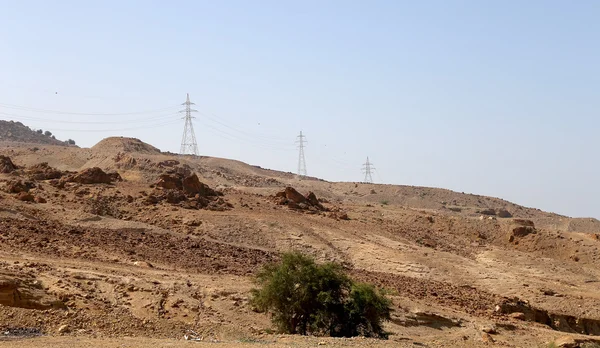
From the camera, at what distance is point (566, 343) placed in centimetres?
2231

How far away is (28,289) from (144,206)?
17.1 meters

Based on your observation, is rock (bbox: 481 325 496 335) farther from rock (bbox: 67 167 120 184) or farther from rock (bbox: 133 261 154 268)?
rock (bbox: 67 167 120 184)

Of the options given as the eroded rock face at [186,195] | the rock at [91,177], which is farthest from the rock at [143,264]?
the rock at [91,177]

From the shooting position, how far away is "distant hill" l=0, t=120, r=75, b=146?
97931mm

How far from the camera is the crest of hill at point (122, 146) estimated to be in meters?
60.9

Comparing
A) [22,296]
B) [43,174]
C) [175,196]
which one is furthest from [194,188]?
[22,296]

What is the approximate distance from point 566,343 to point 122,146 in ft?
151

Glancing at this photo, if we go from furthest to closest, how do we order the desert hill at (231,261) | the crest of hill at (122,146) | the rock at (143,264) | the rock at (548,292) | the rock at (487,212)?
1. the rock at (487,212)
2. the crest of hill at (122,146)
3. the rock at (548,292)
4. the rock at (143,264)
5. the desert hill at (231,261)

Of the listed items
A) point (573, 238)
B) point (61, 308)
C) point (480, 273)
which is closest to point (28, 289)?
point (61, 308)

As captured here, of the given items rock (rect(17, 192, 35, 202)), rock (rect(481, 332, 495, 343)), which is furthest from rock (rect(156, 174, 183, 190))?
rock (rect(481, 332, 495, 343))

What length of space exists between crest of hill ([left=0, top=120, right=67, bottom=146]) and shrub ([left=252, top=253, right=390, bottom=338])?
268 ft

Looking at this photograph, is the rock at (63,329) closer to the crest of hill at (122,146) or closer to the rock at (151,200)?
the rock at (151,200)

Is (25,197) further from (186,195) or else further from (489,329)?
(489,329)

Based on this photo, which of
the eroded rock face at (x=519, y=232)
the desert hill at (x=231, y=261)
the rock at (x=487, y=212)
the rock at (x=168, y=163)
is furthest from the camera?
the rock at (x=487, y=212)
